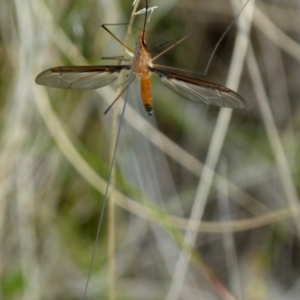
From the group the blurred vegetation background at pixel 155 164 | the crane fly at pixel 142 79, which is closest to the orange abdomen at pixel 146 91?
the crane fly at pixel 142 79

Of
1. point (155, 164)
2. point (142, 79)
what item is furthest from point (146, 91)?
point (155, 164)

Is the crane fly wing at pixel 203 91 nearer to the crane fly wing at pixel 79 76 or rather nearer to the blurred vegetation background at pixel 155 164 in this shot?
the crane fly wing at pixel 79 76

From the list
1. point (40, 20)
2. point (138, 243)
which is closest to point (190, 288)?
point (138, 243)

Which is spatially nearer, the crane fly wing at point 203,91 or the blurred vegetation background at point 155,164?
the crane fly wing at point 203,91

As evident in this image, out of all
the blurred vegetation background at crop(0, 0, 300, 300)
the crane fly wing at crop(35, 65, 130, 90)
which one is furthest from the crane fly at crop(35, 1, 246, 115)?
the blurred vegetation background at crop(0, 0, 300, 300)

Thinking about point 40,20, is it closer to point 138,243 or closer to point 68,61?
point 68,61

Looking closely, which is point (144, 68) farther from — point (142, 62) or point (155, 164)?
point (155, 164)

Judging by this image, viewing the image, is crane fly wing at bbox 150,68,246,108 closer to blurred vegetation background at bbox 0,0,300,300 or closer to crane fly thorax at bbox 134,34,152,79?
crane fly thorax at bbox 134,34,152,79
